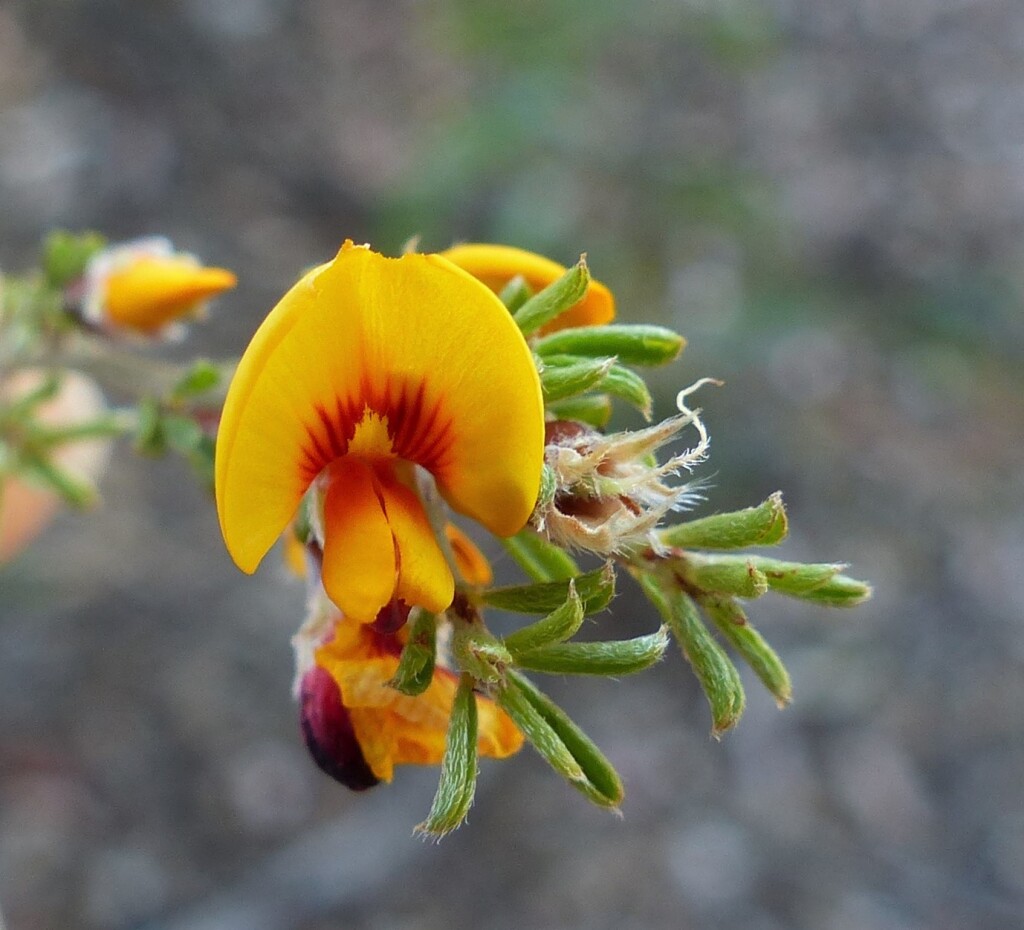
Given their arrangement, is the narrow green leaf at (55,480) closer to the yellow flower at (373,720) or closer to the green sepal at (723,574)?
the yellow flower at (373,720)

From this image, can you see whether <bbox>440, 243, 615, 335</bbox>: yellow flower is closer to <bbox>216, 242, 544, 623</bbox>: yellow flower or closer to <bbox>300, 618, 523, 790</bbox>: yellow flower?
<bbox>216, 242, 544, 623</bbox>: yellow flower

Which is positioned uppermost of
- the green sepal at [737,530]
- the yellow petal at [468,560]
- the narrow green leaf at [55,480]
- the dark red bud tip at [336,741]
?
the green sepal at [737,530]

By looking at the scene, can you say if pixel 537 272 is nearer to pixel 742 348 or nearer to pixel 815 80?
pixel 742 348

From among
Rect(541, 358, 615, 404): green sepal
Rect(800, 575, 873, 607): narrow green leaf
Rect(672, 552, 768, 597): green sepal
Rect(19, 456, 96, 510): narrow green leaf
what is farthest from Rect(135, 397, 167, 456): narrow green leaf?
Rect(800, 575, 873, 607): narrow green leaf

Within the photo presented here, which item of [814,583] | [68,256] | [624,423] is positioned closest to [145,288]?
[68,256]

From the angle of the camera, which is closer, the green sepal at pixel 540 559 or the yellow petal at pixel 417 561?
the yellow petal at pixel 417 561

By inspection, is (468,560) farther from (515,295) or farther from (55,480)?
(55,480)

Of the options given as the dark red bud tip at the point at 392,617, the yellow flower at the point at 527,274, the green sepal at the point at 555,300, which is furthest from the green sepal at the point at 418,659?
the yellow flower at the point at 527,274

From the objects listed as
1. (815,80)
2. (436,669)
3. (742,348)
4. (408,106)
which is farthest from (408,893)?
(815,80)
